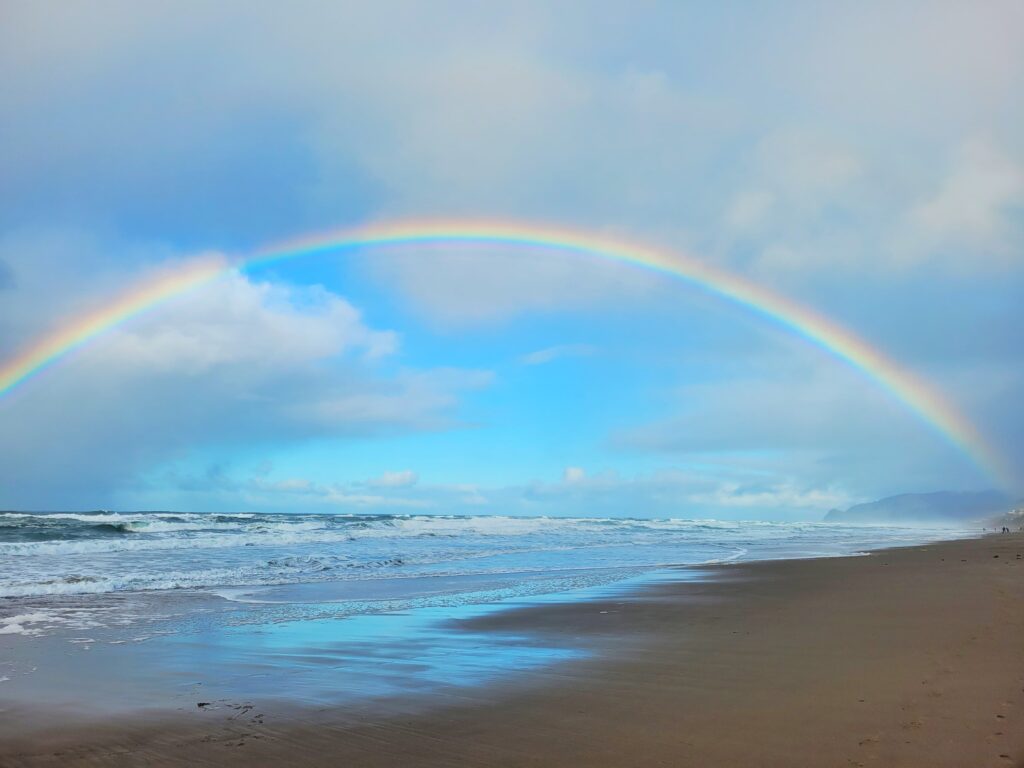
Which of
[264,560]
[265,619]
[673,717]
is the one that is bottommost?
[264,560]

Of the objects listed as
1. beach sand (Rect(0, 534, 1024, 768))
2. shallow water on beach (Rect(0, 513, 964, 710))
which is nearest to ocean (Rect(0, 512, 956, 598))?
shallow water on beach (Rect(0, 513, 964, 710))

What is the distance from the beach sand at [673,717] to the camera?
5.08 meters

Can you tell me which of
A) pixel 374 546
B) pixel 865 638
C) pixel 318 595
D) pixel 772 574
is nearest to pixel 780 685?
pixel 865 638

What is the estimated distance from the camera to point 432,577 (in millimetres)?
20016

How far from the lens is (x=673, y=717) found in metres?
5.95

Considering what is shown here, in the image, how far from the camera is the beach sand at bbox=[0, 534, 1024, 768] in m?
5.08

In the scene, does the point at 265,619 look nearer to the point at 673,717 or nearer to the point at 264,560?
the point at 673,717

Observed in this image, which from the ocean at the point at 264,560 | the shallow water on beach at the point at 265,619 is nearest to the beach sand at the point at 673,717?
the shallow water on beach at the point at 265,619

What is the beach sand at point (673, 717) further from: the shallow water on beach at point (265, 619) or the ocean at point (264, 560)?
the ocean at point (264, 560)

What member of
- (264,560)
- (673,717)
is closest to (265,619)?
(673,717)

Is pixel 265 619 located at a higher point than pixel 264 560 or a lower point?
higher

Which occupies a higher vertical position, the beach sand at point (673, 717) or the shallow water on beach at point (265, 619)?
the beach sand at point (673, 717)

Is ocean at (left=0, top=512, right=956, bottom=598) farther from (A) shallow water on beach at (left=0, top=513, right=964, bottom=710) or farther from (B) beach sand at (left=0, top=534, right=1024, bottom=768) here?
(B) beach sand at (left=0, top=534, right=1024, bottom=768)

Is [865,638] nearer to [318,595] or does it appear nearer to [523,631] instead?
[523,631]
